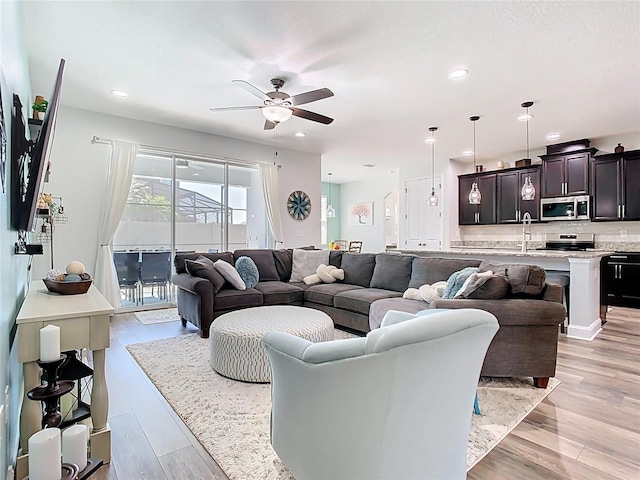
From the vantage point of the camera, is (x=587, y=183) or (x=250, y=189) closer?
(x=587, y=183)

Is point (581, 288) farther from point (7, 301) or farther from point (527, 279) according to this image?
point (7, 301)

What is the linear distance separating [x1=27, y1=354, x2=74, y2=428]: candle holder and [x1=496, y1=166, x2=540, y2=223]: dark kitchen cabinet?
6977mm

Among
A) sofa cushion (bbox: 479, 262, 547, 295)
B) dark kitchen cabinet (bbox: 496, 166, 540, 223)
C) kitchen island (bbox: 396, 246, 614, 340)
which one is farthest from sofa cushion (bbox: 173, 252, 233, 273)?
dark kitchen cabinet (bbox: 496, 166, 540, 223)

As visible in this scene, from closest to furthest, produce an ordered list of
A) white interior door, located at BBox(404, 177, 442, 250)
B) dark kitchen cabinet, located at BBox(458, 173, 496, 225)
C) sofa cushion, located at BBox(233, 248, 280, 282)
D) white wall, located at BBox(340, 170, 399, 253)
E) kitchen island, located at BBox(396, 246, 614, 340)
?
kitchen island, located at BBox(396, 246, 614, 340)
sofa cushion, located at BBox(233, 248, 280, 282)
dark kitchen cabinet, located at BBox(458, 173, 496, 225)
white interior door, located at BBox(404, 177, 442, 250)
white wall, located at BBox(340, 170, 399, 253)

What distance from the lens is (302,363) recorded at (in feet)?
4.37

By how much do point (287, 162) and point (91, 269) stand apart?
145 inches

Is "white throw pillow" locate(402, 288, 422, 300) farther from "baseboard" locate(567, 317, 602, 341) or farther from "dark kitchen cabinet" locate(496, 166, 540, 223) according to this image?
"dark kitchen cabinet" locate(496, 166, 540, 223)

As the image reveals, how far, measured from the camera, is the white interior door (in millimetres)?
7406

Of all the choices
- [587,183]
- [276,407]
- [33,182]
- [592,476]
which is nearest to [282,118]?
[33,182]

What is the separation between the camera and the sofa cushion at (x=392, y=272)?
4.05 meters

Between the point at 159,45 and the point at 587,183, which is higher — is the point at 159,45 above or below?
above

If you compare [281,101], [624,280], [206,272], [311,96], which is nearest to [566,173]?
[624,280]

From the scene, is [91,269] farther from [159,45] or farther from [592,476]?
[592,476]

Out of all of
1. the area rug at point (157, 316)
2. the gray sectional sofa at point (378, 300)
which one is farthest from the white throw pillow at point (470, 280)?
the area rug at point (157, 316)
